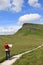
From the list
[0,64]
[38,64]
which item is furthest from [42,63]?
[0,64]

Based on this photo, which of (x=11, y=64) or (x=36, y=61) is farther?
(x=36, y=61)

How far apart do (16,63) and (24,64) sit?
113 centimetres

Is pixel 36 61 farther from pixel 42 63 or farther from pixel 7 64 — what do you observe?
pixel 7 64

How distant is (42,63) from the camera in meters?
29.2

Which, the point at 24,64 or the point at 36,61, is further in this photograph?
the point at 36,61

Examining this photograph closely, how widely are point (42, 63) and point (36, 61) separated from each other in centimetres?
168

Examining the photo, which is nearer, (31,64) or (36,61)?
(31,64)

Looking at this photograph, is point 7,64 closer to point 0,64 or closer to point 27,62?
point 0,64

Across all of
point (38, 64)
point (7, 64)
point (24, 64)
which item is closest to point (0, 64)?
point (7, 64)

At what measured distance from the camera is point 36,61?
101ft

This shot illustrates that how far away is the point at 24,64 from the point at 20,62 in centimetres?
149

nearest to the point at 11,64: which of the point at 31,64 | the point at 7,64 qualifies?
the point at 7,64

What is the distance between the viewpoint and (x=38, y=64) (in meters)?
28.6

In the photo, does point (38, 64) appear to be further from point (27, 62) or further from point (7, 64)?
point (7, 64)
